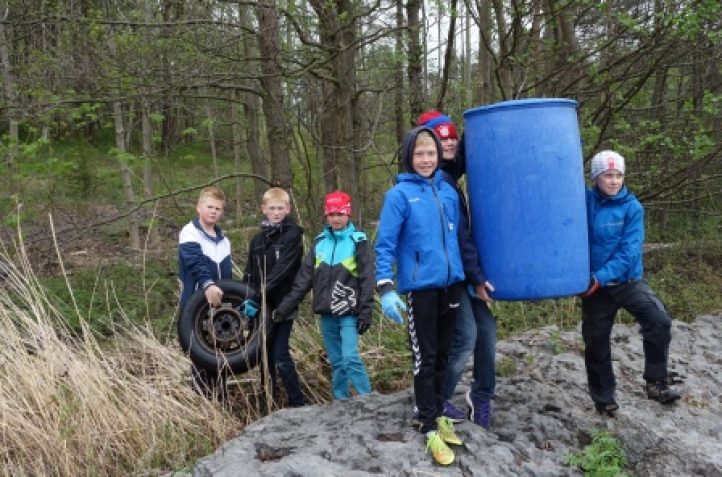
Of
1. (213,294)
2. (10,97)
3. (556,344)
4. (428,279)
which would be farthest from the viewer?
(10,97)

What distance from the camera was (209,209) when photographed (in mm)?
4160

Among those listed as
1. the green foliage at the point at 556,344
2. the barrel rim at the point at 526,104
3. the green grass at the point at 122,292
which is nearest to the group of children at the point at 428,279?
the barrel rim at the point at 526,104

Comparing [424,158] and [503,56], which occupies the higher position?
[503,56]

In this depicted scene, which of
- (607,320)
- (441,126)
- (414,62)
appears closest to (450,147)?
(441,126)

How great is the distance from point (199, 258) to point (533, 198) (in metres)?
2.09

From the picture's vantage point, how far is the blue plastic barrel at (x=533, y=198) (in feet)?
10.4

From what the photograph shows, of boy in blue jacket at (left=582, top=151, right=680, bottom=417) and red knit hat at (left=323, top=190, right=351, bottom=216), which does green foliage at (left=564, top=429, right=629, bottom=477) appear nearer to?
boy in blue jacket at (left=582, top=151, right=680, bottom=417)

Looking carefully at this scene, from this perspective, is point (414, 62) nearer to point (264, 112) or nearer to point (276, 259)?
point (264, 112)

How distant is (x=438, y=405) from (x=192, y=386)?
6.00 ft

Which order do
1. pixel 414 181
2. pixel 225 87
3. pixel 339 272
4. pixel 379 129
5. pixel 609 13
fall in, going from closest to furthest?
pixel 414 181 < pixel 339 272 < pixel 609 13 < pixel 225 87 < pixel 379 129

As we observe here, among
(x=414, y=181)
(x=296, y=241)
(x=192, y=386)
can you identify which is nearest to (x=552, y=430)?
(x=414, y=181)

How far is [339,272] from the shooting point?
3867 millimetres

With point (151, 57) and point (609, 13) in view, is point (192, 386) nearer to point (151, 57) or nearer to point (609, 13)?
point (151, 57)

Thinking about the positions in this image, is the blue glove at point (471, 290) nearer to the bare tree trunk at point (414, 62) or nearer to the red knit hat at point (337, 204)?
the red knit hat at point (337, 204)
